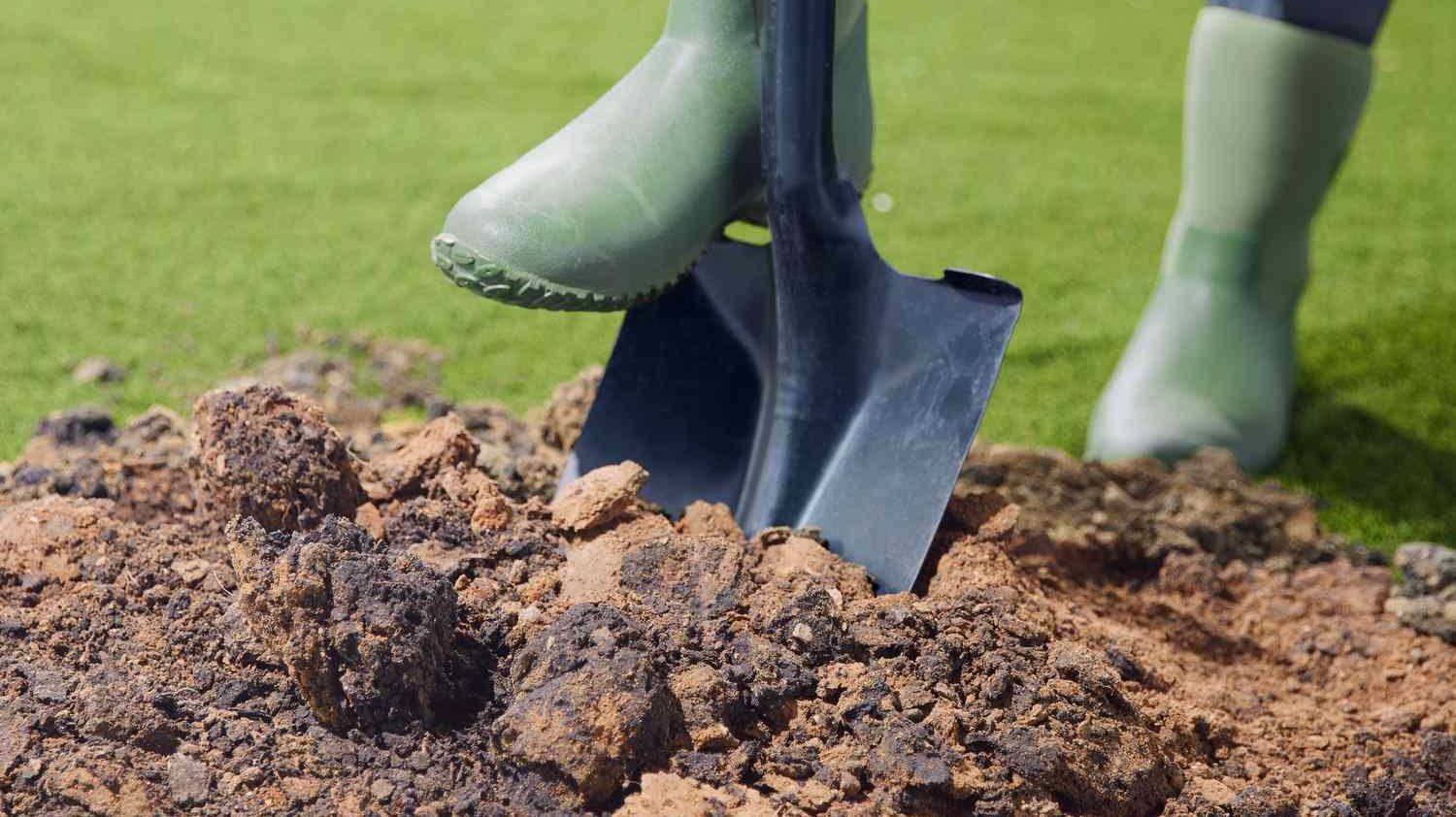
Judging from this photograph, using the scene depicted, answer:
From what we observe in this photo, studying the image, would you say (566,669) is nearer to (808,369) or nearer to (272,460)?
(272,460)

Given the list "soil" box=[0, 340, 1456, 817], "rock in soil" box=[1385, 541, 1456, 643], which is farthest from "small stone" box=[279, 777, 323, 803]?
"rock in soil" box=[1385, 541, 1456, 643]

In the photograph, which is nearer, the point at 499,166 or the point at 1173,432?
the point at 1173,432

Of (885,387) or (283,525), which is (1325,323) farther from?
(283,525)

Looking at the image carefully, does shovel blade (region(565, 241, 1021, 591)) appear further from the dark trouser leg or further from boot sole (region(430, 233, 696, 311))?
the dark trouser leg

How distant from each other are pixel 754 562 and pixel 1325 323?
2.20m

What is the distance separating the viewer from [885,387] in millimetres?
1723

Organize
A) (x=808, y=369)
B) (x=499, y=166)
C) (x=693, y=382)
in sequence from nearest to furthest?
(x=808, y=369), (x=693, y=382), (x=499, y=166)

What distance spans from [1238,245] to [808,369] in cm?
125

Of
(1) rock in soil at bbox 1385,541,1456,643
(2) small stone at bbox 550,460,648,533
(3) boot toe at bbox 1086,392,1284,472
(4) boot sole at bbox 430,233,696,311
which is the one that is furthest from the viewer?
(3) boot toe at bbox 1086,392,1284,472

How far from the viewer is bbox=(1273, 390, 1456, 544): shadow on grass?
7.94ft

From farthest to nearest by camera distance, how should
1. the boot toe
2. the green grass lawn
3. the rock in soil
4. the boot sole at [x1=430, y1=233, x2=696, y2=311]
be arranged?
the green grass lawn, the boot toe, the rock in soil, the boot sole at [x1=430, y1=233, x2=696, y2=311]

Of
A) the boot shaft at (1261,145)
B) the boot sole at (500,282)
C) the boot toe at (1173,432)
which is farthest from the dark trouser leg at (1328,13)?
the boot sole at (500,282)

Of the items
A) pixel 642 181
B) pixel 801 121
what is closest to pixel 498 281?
pixel 642 181

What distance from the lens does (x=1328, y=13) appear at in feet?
7.79
